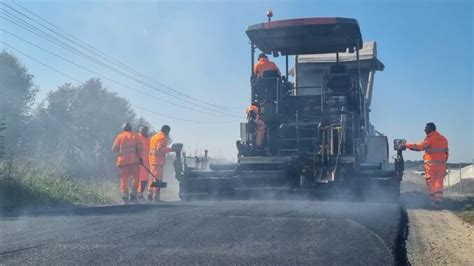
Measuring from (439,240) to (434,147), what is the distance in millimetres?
4093

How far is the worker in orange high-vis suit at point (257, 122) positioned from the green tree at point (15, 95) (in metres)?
18.7

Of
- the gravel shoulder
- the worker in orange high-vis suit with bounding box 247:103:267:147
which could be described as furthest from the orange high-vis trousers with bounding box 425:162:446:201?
→ the worker in orange high-vis suit with bounding box 247:103:267:147

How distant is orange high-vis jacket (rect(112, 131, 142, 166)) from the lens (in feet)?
29.3

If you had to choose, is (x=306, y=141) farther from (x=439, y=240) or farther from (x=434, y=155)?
(x=439, y=240)

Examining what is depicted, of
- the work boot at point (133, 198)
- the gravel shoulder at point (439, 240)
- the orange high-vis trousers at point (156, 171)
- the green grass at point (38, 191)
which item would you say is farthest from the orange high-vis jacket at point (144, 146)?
the gravel shoulder at point (439, 240)

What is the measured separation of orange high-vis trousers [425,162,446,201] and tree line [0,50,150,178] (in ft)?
56.4

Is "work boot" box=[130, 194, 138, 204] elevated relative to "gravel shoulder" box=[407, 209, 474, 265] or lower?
elevated

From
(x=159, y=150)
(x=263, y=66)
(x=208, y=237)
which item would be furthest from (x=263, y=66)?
(x=208, y=237)

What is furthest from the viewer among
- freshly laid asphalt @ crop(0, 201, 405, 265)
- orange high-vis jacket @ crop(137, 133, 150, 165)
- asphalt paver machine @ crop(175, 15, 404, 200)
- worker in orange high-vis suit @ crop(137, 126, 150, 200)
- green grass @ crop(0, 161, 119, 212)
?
worker in orange high-vis suit @ crop(137, 126, 150, 200)

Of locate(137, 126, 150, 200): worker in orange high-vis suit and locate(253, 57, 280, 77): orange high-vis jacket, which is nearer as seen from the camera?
locate(253, 57, 280, 77): orange high-vis jacket

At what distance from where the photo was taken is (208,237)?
172 inches

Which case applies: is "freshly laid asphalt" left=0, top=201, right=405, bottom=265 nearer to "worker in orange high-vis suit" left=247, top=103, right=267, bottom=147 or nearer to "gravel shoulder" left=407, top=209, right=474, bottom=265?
"gravel shoulder" left=407, top=209, right=474, bottom=265

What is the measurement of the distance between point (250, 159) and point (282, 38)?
2.28 m

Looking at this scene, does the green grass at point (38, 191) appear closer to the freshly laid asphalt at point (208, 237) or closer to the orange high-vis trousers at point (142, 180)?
the orange high-vis trousers at point (142, 180)
